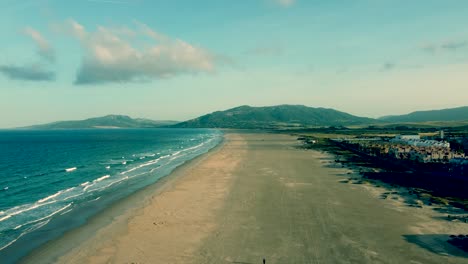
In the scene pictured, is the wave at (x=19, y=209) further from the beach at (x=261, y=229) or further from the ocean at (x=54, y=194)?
the beach at (x=261, y=229)

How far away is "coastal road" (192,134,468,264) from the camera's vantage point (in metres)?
25.1

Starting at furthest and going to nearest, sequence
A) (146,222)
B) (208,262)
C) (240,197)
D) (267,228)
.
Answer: (240,197)
(146,222)
(267,228)
(208,262)

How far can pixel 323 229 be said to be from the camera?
102 feet

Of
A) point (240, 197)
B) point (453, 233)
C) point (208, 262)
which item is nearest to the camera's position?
point (208, 262)

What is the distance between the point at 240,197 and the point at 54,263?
24050 mm

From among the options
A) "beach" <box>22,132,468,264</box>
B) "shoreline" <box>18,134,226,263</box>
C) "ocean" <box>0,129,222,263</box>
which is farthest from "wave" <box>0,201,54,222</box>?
"beach" <box>22,132,468,264</box>

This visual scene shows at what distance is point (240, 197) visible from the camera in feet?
146

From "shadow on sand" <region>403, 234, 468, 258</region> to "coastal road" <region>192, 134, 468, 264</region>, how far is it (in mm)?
63

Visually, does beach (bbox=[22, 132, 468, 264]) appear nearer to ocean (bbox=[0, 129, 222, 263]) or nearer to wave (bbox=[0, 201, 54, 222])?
ocean (bbox=[0, 129, 222, 263])

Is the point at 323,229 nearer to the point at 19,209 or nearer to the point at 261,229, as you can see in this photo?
the point at 261,229

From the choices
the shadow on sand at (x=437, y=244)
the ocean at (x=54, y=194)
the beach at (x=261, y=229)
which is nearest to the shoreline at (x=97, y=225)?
the beach at (x=261, y=229)

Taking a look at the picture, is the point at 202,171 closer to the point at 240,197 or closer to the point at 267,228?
the point at 240,197

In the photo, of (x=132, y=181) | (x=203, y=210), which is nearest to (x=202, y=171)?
(x=132, y=181)

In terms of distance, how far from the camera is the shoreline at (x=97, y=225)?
26.2m
